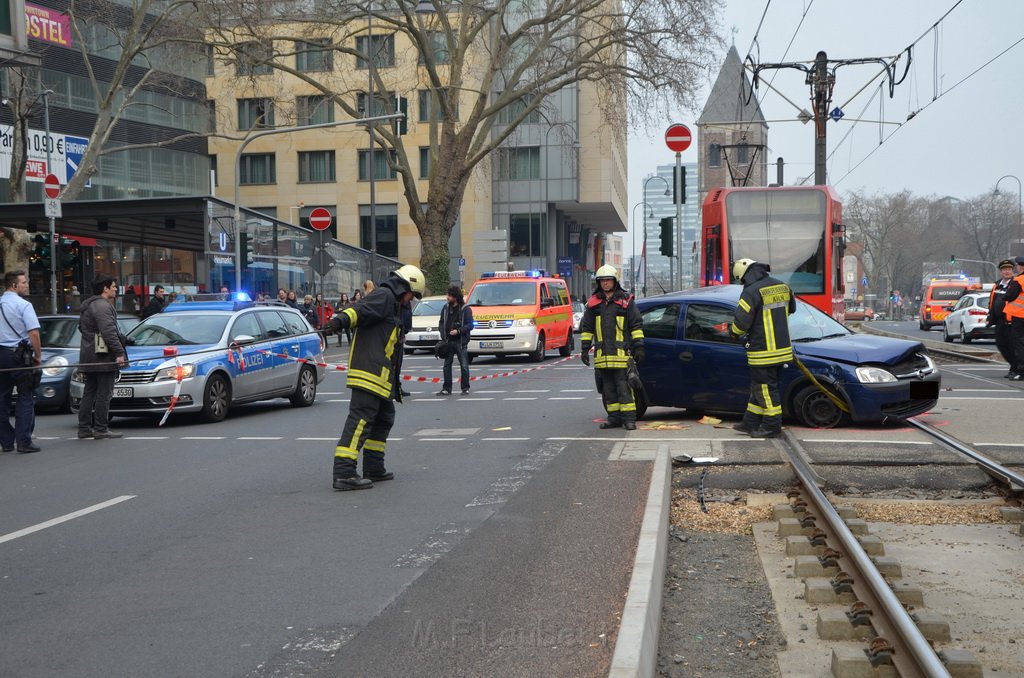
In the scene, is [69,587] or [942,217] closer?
[69,587]

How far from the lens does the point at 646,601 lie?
5.03 m

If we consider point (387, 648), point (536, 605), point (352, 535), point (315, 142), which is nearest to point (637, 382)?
point (352, 535)

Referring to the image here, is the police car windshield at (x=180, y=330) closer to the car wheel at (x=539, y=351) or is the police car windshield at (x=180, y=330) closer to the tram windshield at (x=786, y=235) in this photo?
the tram windshield at (x=786, y=235)

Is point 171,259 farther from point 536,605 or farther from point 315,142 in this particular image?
point 536,605

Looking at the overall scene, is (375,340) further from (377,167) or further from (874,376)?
(377,167)

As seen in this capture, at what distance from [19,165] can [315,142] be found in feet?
102

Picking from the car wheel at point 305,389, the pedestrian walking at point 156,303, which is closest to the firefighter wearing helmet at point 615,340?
the car wheel at point 305,389

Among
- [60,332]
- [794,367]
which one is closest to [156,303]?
[60,332]

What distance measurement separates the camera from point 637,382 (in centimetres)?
1261

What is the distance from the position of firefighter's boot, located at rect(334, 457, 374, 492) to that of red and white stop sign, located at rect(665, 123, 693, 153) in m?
13.2

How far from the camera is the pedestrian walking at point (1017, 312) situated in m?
18.0

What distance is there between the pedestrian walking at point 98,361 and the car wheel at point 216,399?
4.83ft

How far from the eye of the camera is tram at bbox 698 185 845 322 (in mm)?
21516

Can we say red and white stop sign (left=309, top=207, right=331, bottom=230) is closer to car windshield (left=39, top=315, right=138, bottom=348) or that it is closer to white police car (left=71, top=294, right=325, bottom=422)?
car windshield (left=39, top=315, right=138, bottom=348)
